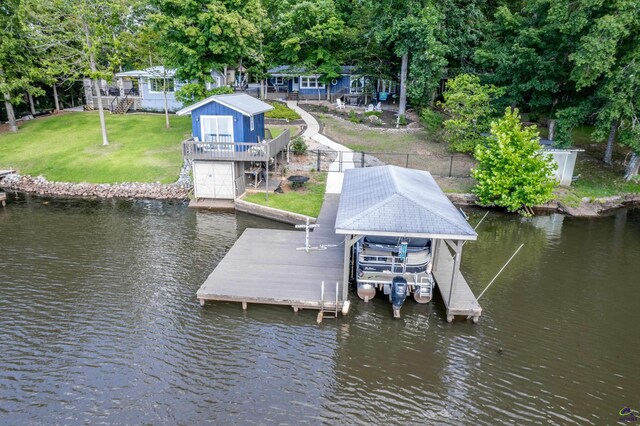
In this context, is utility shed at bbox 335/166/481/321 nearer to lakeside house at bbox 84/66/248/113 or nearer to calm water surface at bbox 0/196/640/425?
calm water surface at bbox 0/196/640/425

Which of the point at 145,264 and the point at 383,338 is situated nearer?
the point at 383,338

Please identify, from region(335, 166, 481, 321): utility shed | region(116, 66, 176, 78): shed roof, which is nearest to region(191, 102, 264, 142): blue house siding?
region(335, 166, 481, 321): utility shed

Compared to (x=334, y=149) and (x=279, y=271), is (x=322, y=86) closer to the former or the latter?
(x=334, y=149)

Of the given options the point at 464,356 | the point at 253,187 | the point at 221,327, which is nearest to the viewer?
the point at 464,356

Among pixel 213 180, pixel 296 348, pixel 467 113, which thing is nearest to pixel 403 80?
pixel 467 113

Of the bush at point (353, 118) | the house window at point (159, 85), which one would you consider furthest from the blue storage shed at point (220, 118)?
the house window at point (159, 85)

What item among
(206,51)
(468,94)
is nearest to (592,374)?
(468,94)

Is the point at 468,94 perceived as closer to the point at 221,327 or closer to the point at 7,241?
the point at 221,327
